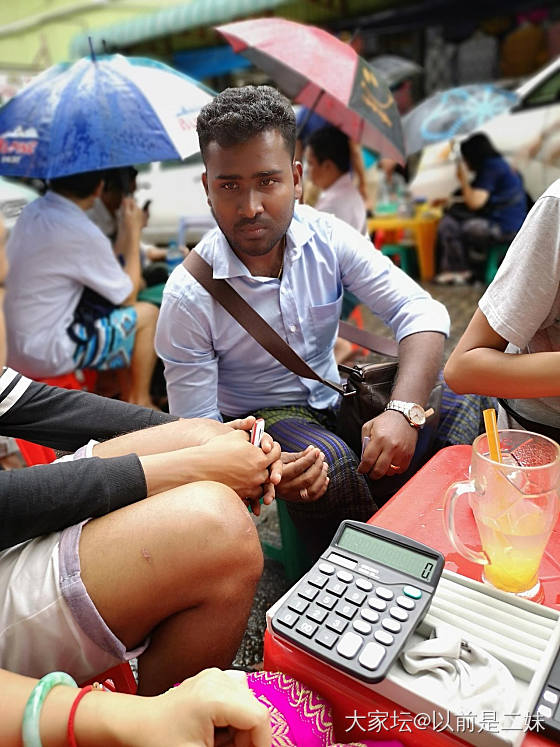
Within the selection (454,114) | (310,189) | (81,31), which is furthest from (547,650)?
(81,31)

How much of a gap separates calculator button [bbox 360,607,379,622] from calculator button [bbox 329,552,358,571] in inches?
3.1

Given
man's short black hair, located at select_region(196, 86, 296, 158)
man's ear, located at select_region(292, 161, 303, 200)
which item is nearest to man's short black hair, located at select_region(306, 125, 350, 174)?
man's ear, located at select_region(292, 161, 303, 200)

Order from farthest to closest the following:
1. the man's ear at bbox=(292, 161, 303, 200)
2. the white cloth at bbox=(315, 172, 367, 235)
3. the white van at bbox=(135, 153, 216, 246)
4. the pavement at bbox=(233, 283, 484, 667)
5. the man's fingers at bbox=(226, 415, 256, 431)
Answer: the white van at bbox=(135, 153, 216, 246) < the white cloth at bbox=(315, 172, 367, 235) < the man's ear at bbox=(292, 161, 303, 200) < the pavement at bbox=(233, 283, 484, 667) < the man's fingers at bbox=(226, 415, 256, 431)

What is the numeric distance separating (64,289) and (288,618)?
6.90 feet

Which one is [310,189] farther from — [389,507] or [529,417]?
[389,507]

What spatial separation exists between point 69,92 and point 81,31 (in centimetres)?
1031

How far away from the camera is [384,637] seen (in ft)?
2.37

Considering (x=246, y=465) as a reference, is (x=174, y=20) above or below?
above

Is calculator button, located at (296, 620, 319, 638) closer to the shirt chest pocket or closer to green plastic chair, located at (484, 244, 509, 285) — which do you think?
the shirt chest pocket

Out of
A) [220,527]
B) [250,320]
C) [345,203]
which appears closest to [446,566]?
[220,527]

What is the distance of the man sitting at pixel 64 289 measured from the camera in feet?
7.86

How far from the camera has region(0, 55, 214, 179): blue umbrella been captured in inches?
93.6

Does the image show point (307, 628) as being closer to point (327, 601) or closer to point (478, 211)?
point (327, 601)

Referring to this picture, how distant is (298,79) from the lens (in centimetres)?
328
